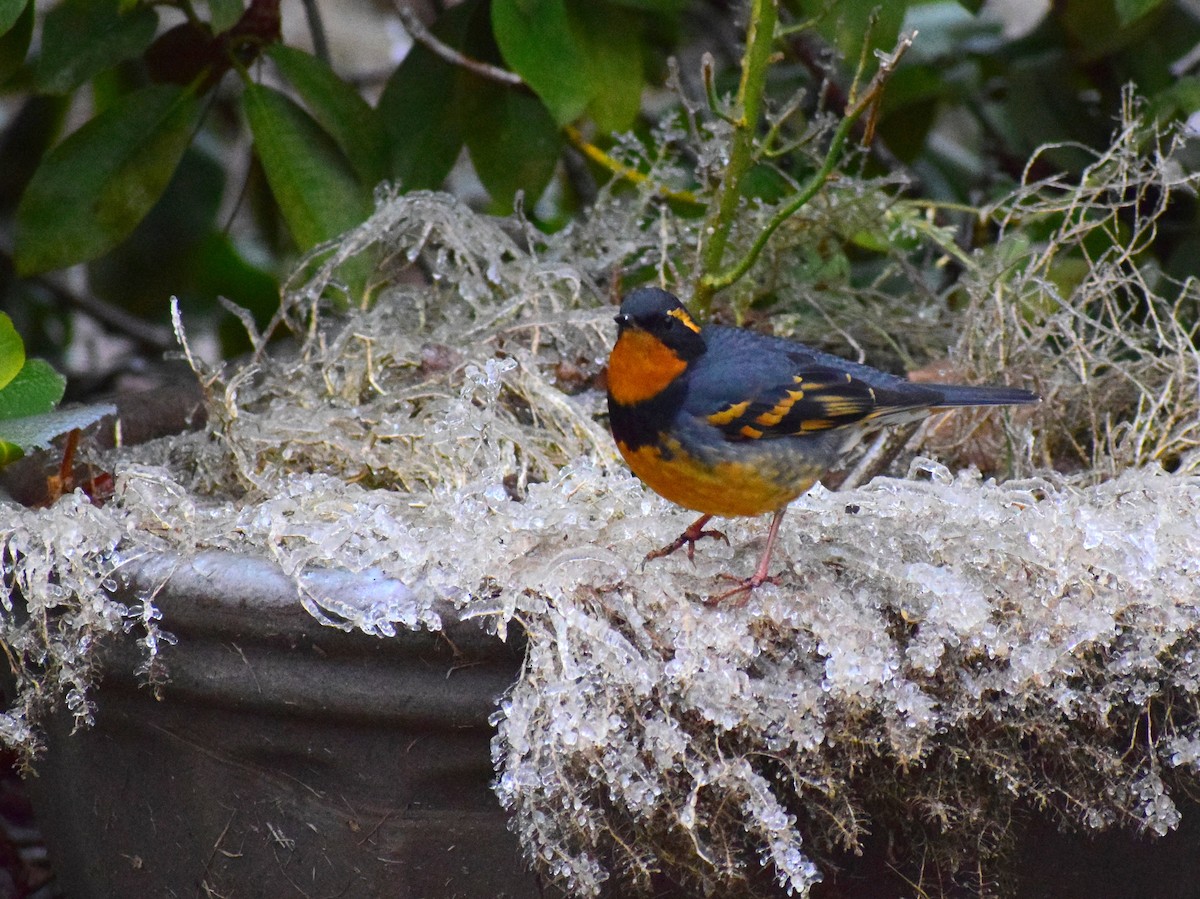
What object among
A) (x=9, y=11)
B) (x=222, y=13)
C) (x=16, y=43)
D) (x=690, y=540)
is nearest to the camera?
(x=690, y=540)

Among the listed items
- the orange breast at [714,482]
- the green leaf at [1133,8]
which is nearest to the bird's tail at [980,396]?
the orange breast at [714,482]

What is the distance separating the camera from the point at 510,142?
244 cm

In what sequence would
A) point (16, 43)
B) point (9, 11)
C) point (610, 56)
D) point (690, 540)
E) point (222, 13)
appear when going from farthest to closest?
point (610, 56)
point (16, 43)
point (222, 13)
point (9, 11)
point (690, 540)

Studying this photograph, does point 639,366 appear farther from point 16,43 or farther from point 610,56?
point 16,43

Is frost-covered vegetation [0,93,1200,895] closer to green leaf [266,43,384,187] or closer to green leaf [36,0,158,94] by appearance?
green leaf [266,43,384,187]

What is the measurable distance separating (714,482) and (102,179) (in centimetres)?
121

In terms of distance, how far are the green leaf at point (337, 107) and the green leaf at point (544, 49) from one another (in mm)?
316

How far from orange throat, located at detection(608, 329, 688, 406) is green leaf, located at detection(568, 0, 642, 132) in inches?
29.2

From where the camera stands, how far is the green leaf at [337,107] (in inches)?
87.4

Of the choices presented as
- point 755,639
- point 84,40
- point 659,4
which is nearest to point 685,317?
point 755,639

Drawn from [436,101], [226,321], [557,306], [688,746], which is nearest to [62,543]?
[688,746]

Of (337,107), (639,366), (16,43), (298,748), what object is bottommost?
(298,748)

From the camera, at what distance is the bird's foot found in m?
1.48

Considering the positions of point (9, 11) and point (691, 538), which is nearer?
point (691, 538)
